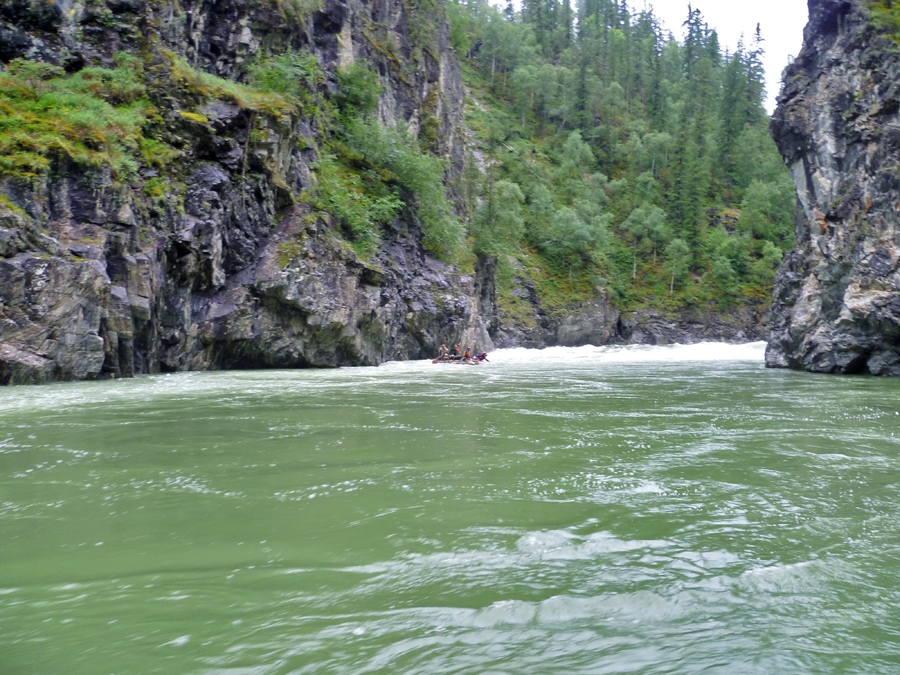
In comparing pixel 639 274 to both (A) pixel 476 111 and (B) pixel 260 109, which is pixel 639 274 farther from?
(B) pixel 260 109

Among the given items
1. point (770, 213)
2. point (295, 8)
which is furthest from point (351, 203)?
point (770, 213)

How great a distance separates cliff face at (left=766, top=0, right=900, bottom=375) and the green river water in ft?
50.9

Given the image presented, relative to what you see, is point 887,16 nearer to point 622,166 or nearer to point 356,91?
point 356,91

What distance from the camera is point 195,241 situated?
60.6ft

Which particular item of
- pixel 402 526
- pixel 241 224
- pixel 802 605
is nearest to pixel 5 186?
pixel 241 224

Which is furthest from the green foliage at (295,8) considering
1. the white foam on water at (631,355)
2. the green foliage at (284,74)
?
the white foam on water at (631,355)

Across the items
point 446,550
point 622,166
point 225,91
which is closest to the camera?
point 446,550

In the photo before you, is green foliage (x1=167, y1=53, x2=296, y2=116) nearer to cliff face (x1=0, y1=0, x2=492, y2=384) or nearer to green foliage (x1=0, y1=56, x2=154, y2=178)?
cliff face (x1=0, y1=0, x2=492, y2=384)

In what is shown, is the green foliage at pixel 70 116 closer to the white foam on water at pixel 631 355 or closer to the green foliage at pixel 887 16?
the white foam on water at pixel 631 355

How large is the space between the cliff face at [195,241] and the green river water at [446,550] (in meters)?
6.27

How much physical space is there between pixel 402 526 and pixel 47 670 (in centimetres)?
231

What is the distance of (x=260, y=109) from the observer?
2138 centimetres

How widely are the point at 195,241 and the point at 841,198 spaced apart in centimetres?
2439

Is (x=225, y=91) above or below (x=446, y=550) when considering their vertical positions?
above
